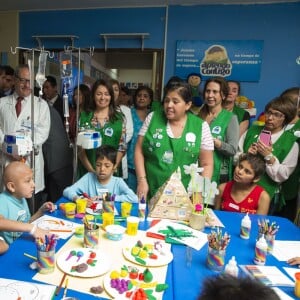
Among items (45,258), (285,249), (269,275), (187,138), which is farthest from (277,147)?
(45,258)

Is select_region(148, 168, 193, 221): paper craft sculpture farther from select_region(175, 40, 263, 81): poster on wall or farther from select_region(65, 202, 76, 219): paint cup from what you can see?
select_region(175, 40, 263, 81): poster on wall

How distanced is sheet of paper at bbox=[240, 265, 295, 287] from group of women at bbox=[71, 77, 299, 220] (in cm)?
79

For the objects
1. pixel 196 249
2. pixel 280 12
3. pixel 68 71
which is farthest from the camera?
pixel 280 12

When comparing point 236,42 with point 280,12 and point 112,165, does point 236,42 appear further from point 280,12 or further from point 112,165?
point 112,165

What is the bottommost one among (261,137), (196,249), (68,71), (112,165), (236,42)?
(196,249)

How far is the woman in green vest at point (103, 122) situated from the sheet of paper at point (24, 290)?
1.35 metres

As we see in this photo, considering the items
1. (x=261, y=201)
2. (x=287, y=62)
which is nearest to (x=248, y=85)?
(x=287, y=62)

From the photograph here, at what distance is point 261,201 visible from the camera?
5.89ft

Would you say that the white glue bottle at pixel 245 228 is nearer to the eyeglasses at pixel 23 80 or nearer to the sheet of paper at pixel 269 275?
the sheet of paper at pixel 269 275

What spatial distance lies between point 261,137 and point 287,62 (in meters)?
2.10

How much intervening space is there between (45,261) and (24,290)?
0.12 metres

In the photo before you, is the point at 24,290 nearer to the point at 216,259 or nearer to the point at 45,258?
the point at 45,258

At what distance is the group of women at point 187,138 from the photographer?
1.82 meters

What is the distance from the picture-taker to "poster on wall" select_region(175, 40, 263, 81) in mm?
3601
